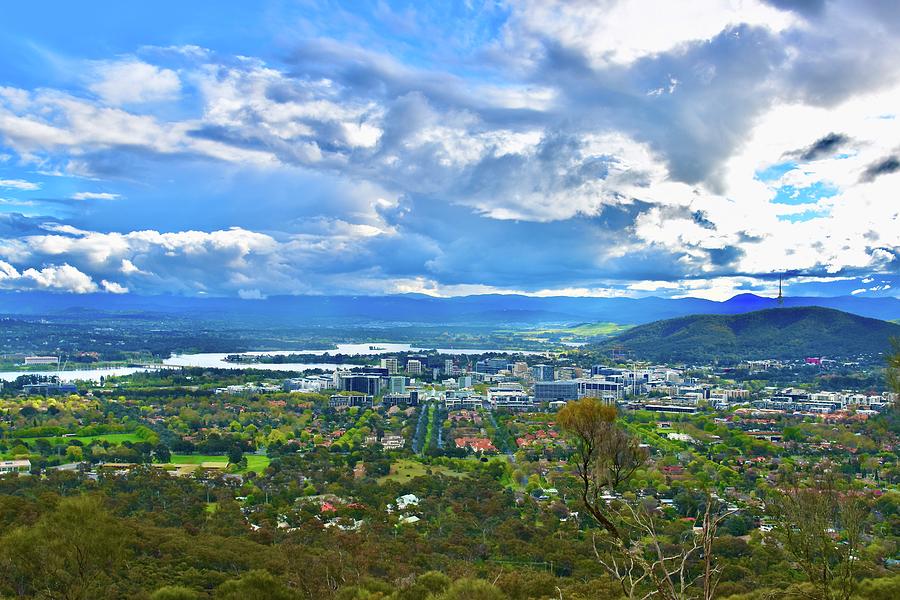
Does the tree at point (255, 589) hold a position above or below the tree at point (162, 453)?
above

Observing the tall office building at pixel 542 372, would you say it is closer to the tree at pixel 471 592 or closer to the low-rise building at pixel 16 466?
the low-rise building at pixel 16 466

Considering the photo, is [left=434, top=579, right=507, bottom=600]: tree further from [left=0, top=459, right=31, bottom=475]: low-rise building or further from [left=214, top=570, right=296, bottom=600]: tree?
[left=0, top=459, right=31, bottom=475]: low-rise building

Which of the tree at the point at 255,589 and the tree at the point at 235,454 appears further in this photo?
the tree at the point at 235,454

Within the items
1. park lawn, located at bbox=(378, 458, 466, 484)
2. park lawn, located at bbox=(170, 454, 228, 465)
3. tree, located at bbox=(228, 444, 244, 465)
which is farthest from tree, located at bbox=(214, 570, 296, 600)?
park lawn, located at bbox=(170, 454, 228, 465)

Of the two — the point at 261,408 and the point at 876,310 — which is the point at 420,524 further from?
the point at 876,310

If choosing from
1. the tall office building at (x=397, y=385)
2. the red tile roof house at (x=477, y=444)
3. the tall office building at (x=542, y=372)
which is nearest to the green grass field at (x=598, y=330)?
the tall office building at (x=542, y=372)
